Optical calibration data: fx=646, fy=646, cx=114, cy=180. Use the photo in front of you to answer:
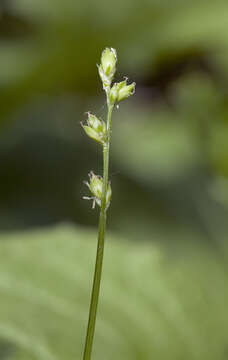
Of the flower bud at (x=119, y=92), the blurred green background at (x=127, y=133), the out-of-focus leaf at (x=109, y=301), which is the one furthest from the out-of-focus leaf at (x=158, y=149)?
the flower bud at (x=119, y=92)

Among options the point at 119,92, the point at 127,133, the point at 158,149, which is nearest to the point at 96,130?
the point at 119,92

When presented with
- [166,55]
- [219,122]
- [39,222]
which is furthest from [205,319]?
[166,55]

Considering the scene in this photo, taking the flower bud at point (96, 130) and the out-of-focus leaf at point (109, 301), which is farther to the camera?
the out-of-focus leaf at point (109, 301)

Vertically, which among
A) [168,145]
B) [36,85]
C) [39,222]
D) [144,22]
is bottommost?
[39,222]

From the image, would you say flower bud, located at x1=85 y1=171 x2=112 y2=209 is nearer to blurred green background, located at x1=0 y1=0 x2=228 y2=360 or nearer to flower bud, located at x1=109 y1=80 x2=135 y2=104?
flower bud, located at x1=109 y1=80 x2=135 y2=104

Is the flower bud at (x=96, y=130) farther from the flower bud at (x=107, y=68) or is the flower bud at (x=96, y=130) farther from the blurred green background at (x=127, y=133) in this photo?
the blurred green background at (x=127, y=133)

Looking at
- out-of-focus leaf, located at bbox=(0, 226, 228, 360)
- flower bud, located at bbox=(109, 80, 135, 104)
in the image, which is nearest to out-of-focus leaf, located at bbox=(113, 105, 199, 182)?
out-of-focus leaf, located at bbox=(0, 226, 228, 360)

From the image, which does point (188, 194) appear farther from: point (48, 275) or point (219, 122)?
point (48, 275)

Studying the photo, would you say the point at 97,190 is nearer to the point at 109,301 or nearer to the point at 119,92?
the point at 119,92
